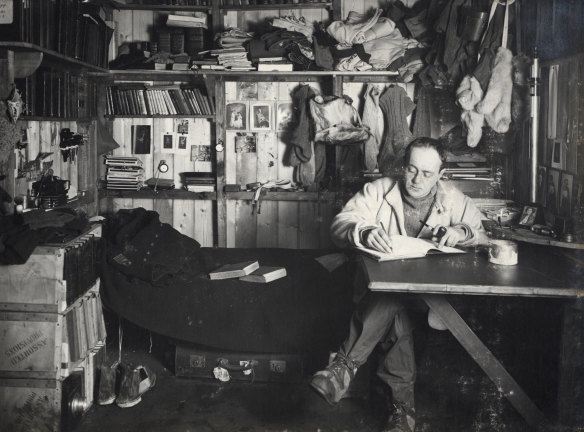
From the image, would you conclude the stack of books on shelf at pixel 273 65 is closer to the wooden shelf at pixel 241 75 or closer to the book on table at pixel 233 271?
the wooden shelf at pixel 241 75

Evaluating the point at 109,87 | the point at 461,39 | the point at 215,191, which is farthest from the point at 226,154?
the point at 461,39

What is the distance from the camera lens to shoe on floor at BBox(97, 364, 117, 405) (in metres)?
3.20

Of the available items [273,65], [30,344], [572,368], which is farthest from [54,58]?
[572,368]

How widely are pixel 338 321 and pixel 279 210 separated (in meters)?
2.01

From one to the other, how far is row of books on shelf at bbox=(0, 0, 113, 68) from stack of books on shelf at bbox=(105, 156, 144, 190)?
777mm

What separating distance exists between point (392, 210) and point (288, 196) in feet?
5.93

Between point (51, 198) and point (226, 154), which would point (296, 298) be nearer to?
point (51, 198)

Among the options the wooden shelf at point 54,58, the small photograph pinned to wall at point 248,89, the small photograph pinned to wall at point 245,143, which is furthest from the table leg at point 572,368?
the small photograph pinned to wall at point 248,89

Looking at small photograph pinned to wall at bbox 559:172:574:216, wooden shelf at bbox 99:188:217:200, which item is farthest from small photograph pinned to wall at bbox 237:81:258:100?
small photograph pinned to wall at bbox 559:172:574:216

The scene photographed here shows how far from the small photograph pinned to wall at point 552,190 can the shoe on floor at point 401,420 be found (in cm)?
161

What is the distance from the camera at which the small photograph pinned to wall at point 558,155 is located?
3.47 metres

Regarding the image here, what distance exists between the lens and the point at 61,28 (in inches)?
147

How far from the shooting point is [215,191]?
16.5 ft

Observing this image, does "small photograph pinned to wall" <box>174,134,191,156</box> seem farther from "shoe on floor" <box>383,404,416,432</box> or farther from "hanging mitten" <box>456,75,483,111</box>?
"shoe on floor" <box>383,404,416,432</box>
